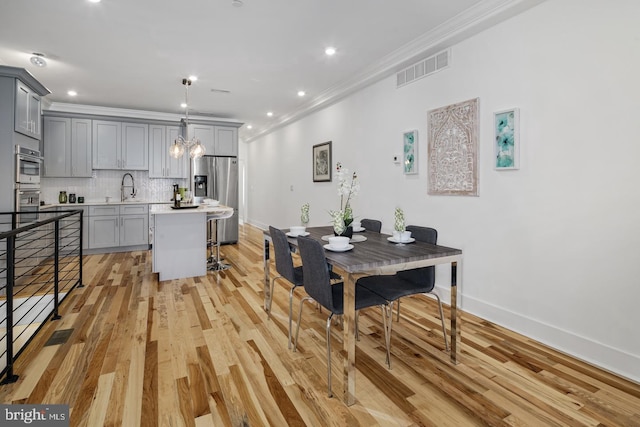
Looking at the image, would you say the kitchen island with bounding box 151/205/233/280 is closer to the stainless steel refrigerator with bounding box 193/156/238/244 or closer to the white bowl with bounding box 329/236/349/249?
the stainless steel refrigerator with bounding box 193/156/238/244

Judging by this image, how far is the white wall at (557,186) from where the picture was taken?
2.10 meters

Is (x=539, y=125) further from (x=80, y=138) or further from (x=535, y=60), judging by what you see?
(x=80, y=138)

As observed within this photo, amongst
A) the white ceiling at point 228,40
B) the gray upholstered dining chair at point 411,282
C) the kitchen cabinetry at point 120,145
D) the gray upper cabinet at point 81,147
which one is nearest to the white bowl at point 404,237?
the gray upholstered dining chair at point 411,282

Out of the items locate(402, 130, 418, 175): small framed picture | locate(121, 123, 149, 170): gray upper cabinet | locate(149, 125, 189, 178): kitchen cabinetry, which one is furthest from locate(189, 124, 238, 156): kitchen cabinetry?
locate(402, 130, 418, 175): small framed picture

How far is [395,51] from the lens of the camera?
3627mm

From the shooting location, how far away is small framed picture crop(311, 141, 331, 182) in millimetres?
5513

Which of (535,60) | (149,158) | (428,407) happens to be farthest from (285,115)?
(428,407)

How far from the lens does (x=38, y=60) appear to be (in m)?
3.84

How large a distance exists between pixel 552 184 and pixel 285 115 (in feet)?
17.2

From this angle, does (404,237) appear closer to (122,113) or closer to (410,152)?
(410,152)

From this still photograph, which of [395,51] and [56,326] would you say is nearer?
[56,326]

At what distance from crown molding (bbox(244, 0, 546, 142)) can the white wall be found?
105mm

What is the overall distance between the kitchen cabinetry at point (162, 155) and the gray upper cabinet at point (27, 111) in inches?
78.3

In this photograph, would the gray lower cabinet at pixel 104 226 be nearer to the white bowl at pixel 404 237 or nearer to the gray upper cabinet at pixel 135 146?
the gray upper cabinet at pixel 135 146
